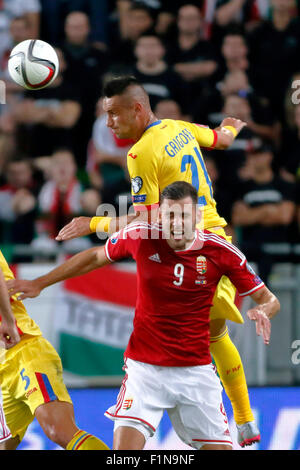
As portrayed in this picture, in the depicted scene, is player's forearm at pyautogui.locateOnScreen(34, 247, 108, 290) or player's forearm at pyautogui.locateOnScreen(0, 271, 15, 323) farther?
player's forearm at pyautogui.locateOnScreen(34, 247, 108, 290)

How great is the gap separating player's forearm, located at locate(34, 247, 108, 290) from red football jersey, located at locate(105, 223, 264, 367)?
0.82 feet

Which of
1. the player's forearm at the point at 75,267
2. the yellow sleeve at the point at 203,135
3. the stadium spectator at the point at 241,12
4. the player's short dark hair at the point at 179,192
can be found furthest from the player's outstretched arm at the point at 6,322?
the stadium spectator at the point at 241,12

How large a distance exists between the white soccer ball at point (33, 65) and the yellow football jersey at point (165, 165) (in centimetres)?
105

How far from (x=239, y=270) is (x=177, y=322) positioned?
1.61 ft

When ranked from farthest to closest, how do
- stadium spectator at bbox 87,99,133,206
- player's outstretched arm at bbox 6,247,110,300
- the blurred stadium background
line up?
stadium spectator at bbox 87,99,133,206 → the blurred stadium background → player's outstretched arm at bbox 6,247,110,300

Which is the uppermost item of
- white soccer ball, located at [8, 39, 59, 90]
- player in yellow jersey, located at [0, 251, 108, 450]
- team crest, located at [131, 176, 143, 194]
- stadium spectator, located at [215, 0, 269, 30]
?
stadium spectator, located at [215, 0, 269, 30]

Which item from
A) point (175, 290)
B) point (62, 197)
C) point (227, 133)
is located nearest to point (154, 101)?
point (62, 197)

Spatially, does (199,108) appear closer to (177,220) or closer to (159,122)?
(159,122)

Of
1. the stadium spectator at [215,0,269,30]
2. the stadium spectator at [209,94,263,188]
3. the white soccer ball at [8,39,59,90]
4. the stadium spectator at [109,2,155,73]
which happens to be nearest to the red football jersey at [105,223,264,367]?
the white soccer ball at [8,39,59,90]

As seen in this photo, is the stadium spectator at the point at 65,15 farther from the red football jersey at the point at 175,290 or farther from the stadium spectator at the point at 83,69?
the red football jersey at the point at 175,290

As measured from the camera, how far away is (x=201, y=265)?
5.17 meters

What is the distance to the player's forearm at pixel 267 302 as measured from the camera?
5012 mm

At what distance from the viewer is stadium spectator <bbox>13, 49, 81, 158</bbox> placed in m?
9.81

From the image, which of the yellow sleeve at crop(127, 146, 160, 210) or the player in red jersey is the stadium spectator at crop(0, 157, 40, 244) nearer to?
the yellow sleeve at crop(127, 146, 160, 210)
